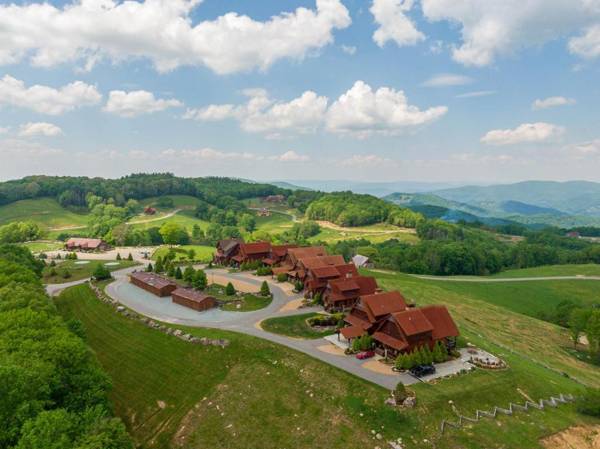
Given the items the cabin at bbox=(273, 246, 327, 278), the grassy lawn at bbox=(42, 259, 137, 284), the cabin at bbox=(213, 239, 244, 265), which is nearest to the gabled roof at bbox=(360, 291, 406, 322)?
the cabin at bbox=(273, 246, 327, 278)

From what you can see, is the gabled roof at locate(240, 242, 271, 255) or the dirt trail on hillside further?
the gabled roof at locate(240, 242, 271, 255)

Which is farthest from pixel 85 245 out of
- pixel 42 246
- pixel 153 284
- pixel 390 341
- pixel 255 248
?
pixel 390 341

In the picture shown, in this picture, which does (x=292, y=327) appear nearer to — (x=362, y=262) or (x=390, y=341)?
(x=390, y=341)

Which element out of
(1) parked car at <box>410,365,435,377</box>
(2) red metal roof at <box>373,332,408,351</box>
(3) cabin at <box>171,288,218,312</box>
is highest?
(2) red metal roof at <box>373,332,408,351</box>

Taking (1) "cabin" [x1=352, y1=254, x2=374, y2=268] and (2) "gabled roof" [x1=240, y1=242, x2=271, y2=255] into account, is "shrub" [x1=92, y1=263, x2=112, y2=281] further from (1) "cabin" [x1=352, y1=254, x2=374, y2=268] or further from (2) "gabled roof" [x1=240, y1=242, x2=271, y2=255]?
(1) "cabin" [x1=352, y1=254, x2=374, y2=268]

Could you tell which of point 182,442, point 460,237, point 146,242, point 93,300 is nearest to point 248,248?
point 93,300

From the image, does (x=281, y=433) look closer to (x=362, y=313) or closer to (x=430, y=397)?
(x=430, y=397)

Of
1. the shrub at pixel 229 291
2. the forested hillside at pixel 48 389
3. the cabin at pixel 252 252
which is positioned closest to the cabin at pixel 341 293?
the shrub at pixel 229 291

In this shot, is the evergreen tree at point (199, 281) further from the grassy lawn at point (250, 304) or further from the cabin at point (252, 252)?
the cabin at point (252, 252)
